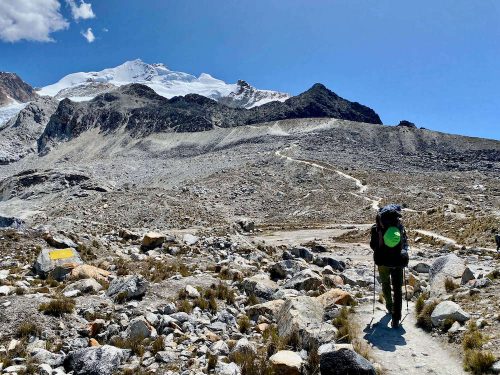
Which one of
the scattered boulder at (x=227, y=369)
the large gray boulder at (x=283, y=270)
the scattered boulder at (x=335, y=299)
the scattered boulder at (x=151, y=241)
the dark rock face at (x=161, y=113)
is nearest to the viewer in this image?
the scattered boulder at (x=227, y=369)

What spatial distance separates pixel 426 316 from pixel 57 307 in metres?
7.93

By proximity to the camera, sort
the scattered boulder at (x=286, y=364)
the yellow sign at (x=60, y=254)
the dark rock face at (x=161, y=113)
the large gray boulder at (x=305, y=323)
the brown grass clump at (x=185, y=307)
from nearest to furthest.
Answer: the scattered boulder at (x=286, y=364) < the large gray boulder at (x=305, y=323) < the brown grass clump at (x=185, y=307) < the yellow sign at (x=60, y=254) < the dark rock face at (x=161, y=113)

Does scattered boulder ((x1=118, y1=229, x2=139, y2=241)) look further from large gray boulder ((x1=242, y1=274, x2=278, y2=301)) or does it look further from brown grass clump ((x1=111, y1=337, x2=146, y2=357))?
brown grass clump ((x1=111, y1=337, x2=146, y2=357))

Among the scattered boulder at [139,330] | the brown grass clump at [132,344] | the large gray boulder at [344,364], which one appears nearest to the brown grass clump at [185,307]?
the scattered boulder at [139,330]

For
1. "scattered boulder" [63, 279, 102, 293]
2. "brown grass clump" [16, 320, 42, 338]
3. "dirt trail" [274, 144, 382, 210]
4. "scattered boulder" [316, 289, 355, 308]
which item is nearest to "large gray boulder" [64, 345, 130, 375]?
"brown grass clump" [16, 320, 42, 338]

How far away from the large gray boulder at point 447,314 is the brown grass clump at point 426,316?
11cm

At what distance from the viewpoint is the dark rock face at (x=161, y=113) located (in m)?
131

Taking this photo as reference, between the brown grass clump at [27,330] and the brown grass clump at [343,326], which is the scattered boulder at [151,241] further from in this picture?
the brown grass clump at [343,326]

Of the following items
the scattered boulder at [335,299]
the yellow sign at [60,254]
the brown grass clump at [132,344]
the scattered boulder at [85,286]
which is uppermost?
the yellow sign at [60,254]

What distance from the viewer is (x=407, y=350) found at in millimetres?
7414

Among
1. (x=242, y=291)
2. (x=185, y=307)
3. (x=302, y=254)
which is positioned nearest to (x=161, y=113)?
(x=302, y=254)

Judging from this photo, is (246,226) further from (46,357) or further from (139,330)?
(46,357)

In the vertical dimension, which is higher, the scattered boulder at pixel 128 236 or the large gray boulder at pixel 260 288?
the scattered boulder at pixel 128 236

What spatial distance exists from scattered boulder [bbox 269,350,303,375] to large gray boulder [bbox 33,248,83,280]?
9.00m
